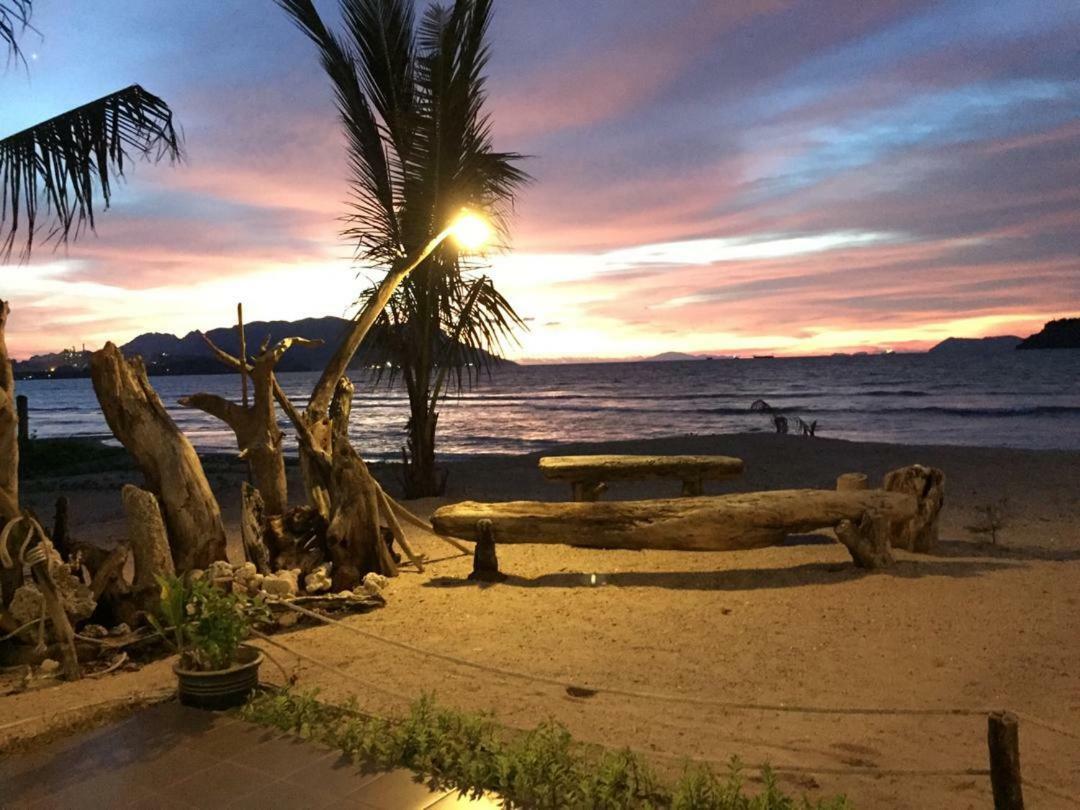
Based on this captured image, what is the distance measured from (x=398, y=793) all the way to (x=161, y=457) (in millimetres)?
3290

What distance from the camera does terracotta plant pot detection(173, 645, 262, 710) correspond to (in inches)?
152

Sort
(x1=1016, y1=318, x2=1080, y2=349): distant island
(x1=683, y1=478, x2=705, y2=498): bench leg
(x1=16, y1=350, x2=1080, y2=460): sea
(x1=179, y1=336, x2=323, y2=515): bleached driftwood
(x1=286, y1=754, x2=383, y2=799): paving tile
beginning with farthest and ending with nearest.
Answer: (x1=1016, y1=318, x2=1080, y2=349): distant island < (x1=16, y1=350, x2=1080, y2=460): sea < (x1=683, y1=478, x2=705, y2=498): bench leg < (x1=179, y1=336, x2=323, y2=515): bleached driftwood < (x1=286, y1=754, x2=383, y2=799): paving tile

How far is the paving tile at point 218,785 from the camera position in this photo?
2.99m

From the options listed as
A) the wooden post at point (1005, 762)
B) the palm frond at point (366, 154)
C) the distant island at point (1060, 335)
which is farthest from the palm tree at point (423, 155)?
the distant island at point (1060, 335)

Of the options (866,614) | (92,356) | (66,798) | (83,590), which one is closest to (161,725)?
(66,798)

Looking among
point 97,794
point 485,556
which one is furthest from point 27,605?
point 485,556

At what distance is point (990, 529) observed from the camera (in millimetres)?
7410

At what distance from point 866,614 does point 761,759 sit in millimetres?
2507

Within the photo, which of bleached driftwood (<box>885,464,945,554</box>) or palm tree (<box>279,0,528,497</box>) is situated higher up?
palm tree (<box>279,0,528,497</box>)

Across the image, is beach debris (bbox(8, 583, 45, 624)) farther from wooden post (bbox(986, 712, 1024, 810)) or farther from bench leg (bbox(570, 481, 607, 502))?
bench leg (bbox(570, 481, 607, 502))

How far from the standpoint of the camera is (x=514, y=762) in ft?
10.1

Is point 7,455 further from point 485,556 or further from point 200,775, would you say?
point 485,556

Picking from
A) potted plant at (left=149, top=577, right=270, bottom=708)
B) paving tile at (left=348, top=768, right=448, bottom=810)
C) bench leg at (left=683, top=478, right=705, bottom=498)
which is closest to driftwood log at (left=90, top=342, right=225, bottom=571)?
potted plant at (left=149, top=577, right=270, bottom=708)

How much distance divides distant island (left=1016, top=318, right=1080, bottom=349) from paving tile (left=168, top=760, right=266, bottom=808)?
125489 mm
